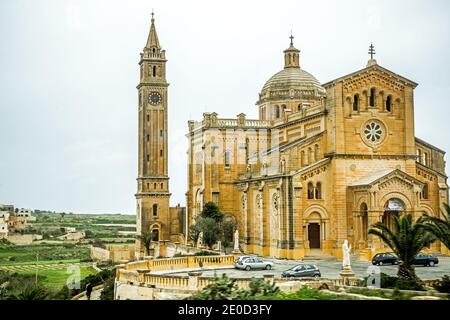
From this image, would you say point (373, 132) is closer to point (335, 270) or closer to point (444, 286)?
point (335, 270)

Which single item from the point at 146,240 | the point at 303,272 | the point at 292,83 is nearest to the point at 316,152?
the point at 303,272

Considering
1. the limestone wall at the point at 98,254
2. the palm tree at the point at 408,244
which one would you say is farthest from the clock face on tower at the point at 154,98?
the palm tree at the point at 408,244

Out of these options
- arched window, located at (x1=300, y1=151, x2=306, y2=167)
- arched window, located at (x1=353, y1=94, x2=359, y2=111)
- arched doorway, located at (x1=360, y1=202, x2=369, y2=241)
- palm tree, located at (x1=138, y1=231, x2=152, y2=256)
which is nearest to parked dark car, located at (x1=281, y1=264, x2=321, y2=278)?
arched doorway, located at (x1=360, y1=202, x2=369, y2=241)

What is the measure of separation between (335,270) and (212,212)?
1857 cm

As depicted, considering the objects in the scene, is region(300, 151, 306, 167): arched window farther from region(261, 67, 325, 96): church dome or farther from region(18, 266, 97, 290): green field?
region(18, 266, 97, 290): green field

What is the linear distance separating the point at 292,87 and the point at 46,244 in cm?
3338

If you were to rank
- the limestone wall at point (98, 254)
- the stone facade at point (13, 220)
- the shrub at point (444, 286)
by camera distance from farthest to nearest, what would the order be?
the limestone wall at point (98, 254), the stone facade at point (13, 220), the shrub at point (444, 286)

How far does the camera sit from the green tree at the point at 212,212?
52.8m

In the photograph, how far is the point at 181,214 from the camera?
63594 mm

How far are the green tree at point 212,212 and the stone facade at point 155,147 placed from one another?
366 inches

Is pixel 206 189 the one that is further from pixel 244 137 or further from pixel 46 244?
pixel 46 244

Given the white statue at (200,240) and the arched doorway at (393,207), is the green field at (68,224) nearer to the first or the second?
the white statue at (200,240)

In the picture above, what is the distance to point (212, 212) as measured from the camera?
53031 mm
